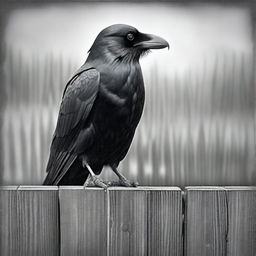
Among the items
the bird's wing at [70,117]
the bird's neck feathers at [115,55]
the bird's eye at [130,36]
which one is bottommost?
the bird's wing at [70,117]

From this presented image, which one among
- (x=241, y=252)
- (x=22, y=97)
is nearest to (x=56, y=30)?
(x=22, y=97)

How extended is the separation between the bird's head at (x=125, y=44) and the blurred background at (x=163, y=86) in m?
0.05

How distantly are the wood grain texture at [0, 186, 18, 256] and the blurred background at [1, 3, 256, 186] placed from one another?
8.2 inches

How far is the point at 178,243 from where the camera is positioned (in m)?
1.29

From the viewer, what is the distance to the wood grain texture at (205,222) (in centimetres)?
128

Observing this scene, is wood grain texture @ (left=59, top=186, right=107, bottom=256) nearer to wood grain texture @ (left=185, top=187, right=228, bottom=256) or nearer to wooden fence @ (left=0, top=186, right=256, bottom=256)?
wooden fence @ (left=0, top=186, right=256, bottom=256)

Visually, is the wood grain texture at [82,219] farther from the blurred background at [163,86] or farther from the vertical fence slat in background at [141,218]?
the blurred background at [163,86]

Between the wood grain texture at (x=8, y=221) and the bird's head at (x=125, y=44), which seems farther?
the bird's head at (x=125, y=44)

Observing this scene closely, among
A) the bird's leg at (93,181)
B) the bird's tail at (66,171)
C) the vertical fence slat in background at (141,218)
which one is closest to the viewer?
the vertical fence slat in background at (141,218)

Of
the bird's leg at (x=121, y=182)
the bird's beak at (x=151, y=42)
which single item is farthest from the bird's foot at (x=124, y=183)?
the bird's beak at (x=151, y=42)

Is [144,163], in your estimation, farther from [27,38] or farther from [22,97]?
[27,38]

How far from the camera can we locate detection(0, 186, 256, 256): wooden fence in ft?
4.16

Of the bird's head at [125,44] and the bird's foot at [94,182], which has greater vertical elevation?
the bird's head at [125,44]

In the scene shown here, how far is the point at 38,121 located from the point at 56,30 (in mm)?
295
